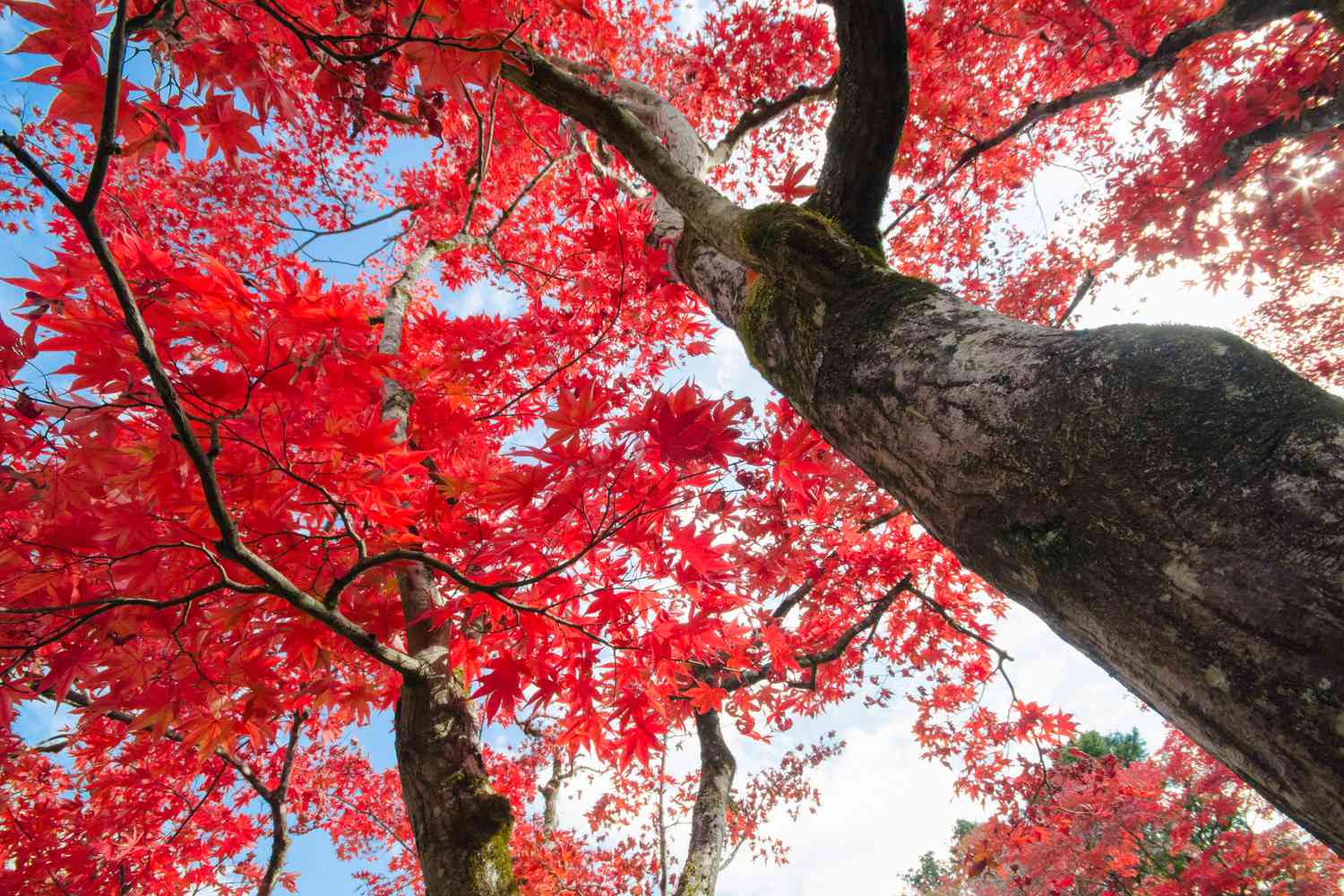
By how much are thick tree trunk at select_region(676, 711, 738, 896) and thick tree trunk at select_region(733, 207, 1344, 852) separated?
402cm

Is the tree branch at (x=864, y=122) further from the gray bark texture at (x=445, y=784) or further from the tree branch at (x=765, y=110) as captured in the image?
the tree branch at (x=765, y=110)

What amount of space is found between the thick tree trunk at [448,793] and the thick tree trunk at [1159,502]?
2.17 metres

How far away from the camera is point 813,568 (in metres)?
5.25

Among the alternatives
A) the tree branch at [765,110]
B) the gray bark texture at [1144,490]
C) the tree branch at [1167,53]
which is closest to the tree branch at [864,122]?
the gray bark texture at [1144,490]

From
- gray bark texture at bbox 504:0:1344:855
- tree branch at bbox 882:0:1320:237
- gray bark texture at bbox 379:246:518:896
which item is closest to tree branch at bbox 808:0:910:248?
gray bark texture at bbox 504:0:1344:855

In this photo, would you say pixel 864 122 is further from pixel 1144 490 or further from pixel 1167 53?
pixel 1167 53

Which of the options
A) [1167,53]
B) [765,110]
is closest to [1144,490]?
[1167,53]

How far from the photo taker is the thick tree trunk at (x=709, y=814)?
12.9ft

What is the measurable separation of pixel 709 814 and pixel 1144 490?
4.62 meters

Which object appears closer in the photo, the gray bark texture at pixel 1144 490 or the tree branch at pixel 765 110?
the gray bark texture at pixel 1144 490

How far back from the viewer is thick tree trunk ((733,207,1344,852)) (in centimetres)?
62

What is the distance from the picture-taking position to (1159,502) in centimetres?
75

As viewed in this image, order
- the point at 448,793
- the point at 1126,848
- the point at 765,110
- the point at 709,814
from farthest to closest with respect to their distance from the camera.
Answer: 1. the point at 1126,848
2. the point at 765,110
3. the point at 709,814
4. the point at 448,793

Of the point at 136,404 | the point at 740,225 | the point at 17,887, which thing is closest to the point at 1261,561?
the point at 740,225
